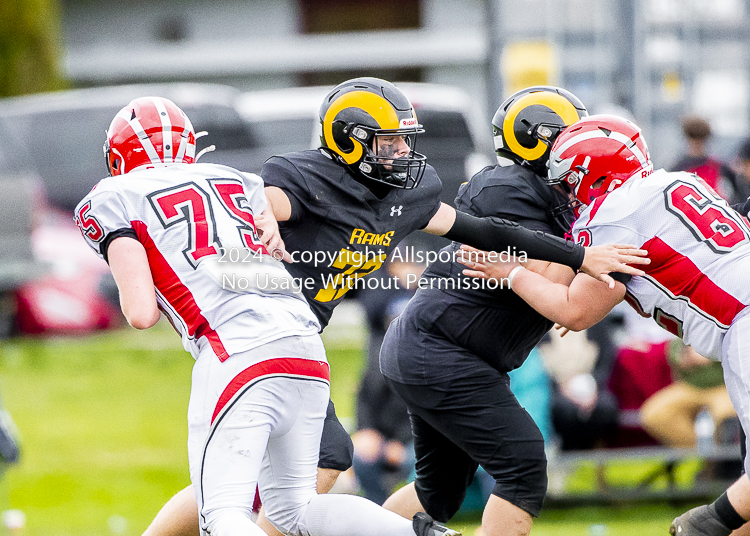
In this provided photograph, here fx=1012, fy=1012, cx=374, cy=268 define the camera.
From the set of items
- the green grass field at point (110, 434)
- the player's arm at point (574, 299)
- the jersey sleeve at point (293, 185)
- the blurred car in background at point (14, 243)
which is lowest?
the green grass field at point (110, 434)

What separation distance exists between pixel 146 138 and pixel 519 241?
4.51 feet

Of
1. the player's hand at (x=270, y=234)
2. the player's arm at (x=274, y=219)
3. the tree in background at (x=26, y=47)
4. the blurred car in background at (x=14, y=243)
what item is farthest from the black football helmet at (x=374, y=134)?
the tree in background at (x=26, y=47)

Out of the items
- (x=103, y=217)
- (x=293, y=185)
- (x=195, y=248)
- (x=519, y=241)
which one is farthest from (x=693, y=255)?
(x=103, y=217)

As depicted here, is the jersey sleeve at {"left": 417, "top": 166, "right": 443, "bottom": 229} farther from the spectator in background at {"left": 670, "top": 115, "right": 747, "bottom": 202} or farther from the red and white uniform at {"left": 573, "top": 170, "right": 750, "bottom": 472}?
the spectator in background at {"left": 670, "top": 115, "right": 747, "bottom": 202}

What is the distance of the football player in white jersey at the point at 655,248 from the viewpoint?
11.3ft

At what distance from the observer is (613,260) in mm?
3428

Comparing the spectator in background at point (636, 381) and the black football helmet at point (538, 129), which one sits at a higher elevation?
the black football helmet at point (538, 129)

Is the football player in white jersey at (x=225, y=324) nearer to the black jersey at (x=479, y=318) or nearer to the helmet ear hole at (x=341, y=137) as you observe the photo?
the helmet ear hole at (x=341, y=137)

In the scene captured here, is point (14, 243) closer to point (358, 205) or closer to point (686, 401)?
point (686, 401)

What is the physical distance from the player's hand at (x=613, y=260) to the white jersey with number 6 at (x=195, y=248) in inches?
40.0

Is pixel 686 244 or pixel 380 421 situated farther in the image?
pixel 380 421

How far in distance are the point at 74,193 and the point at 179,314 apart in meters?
9.89

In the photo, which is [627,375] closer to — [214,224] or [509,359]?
[509,359]

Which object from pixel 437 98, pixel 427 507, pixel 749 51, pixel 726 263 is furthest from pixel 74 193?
pixel 726 263
